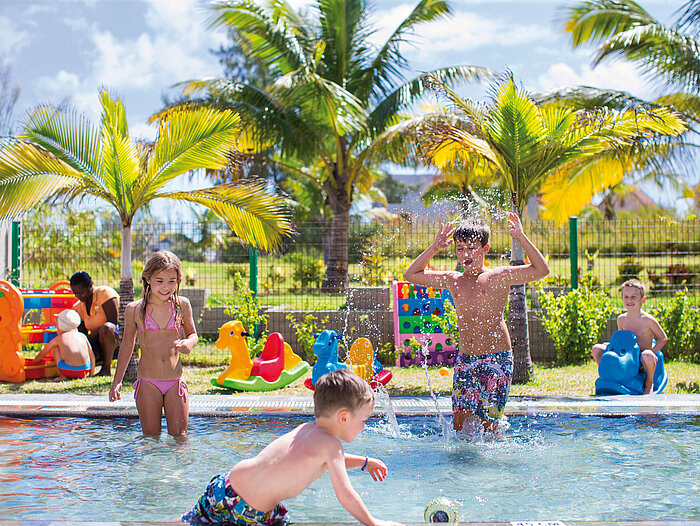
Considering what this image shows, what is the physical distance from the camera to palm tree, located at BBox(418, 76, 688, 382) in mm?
8125

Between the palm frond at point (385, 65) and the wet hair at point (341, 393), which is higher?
the palm frond at point (385, 65)

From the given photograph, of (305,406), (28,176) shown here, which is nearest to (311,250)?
(28,176)

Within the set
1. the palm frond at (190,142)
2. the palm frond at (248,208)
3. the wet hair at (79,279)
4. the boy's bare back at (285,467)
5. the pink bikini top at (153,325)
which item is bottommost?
the boy's bare back at (285,467)

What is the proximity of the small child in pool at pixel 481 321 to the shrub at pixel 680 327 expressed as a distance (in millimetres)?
6324

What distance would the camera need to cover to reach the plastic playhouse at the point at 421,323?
982 cm

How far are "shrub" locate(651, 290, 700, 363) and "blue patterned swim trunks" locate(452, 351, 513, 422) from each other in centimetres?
635

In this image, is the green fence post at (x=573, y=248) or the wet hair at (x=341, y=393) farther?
the green fence post at (x=573, y=248)

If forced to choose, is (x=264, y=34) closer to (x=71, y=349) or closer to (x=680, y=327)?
(x=71, y=349)

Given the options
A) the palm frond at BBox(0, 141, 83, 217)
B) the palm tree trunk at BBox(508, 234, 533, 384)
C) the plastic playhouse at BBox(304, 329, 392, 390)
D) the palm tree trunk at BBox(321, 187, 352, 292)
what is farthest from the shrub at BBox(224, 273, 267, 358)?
the palm tree trunk at BBox(508, 234, 533, 384)

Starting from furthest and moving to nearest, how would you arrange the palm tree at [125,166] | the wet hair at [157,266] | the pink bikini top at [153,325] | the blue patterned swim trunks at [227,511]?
the palm tree at [125,166]
the pink bikini top at [153,325]
the wet hair at [157,266]
the blue patterned swim trunks at [227,511]

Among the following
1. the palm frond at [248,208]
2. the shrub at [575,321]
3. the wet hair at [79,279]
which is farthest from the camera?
the shrub at [575,321]

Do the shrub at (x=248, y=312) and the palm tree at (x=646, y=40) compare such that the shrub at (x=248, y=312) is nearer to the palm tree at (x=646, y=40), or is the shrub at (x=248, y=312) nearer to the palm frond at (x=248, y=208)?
the palm frond at (x=248, y=208)

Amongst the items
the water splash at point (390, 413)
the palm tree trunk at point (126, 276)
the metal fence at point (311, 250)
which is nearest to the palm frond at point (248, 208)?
the palm tree trunk at point (126, 276)

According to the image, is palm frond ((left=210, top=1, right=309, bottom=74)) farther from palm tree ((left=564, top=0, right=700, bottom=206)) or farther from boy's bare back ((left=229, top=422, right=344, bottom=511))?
boy's bare back ((left=229, top=422, right=344, bottom=511))
